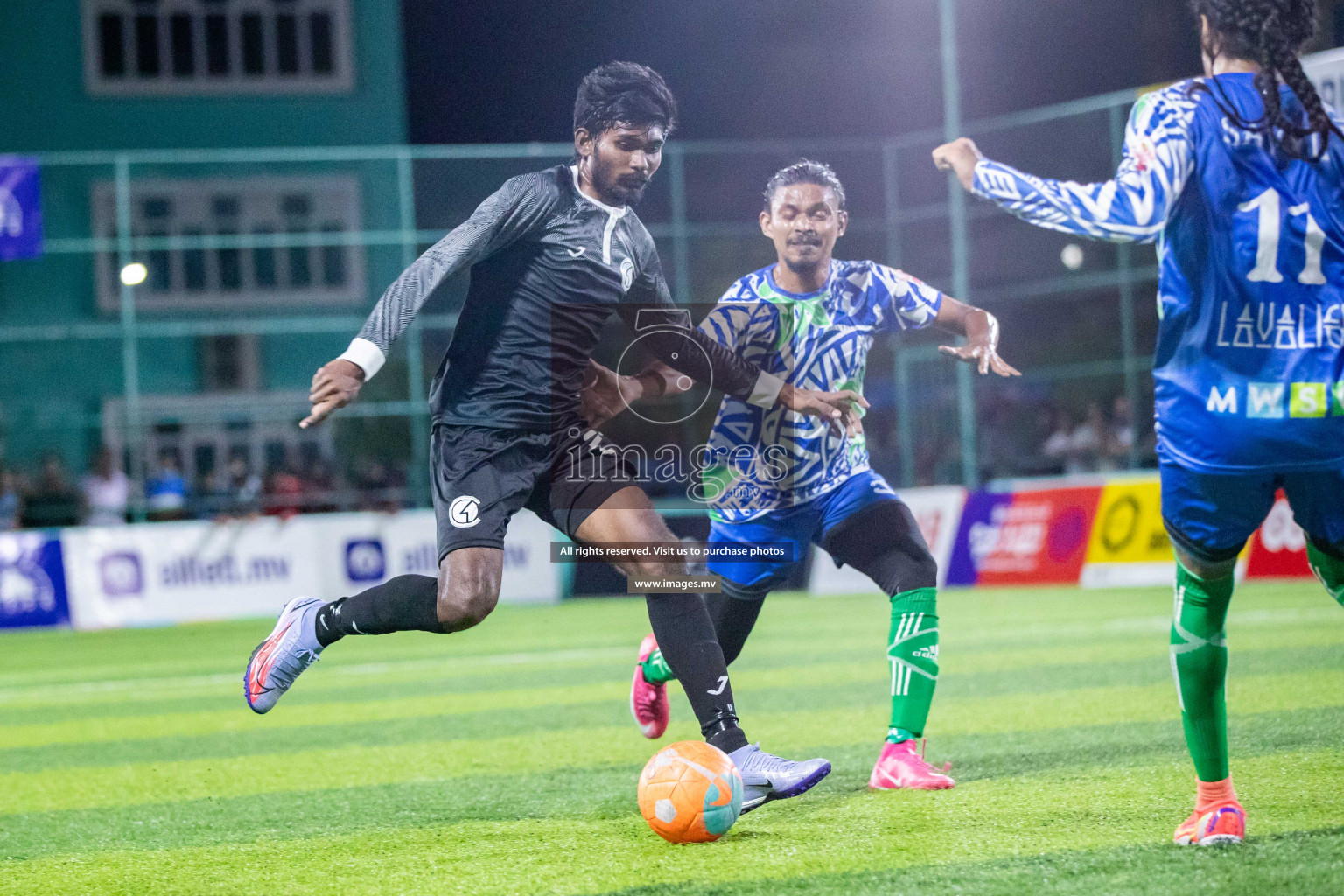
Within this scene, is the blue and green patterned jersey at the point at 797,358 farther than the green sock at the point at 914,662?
Yes

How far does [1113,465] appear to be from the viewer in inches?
656

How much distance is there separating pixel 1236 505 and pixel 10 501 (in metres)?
17.0

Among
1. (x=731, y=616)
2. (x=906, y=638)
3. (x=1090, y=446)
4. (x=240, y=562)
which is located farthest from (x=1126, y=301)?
(x=906, y=638)

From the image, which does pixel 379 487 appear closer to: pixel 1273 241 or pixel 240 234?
pixel 240 234

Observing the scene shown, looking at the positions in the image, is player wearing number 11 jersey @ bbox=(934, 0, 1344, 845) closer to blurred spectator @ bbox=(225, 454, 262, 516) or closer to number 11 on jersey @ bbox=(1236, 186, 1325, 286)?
number 11 on jersey @ bbox=(1236, 186, 1325, 286)

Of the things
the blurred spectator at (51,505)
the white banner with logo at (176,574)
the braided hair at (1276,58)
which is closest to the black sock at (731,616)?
the braided hair at (1276,58)

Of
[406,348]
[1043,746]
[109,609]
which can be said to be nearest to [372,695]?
[1043,746]

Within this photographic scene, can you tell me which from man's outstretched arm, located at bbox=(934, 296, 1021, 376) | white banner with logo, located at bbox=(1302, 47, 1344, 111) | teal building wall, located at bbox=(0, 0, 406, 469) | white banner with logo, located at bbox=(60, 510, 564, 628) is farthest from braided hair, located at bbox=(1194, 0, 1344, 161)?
teal building wall, located at bbox=(0, 0, 406, 469)

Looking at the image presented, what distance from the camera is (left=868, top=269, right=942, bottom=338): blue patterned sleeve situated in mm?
5418

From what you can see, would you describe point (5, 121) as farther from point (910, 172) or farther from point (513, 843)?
point (513, 843)

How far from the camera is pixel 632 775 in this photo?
5.76 m

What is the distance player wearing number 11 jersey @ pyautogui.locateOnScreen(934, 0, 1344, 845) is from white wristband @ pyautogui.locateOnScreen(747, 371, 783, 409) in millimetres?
1521

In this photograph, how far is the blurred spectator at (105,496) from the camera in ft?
59.0

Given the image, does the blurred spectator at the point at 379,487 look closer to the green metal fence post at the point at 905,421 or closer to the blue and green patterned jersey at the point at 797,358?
the green metal fence post at the point at 905,421
